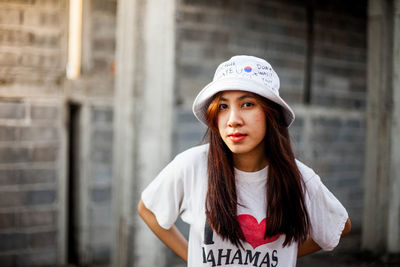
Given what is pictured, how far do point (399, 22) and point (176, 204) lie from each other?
3783mm

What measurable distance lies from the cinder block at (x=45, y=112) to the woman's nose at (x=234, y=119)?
3483mm

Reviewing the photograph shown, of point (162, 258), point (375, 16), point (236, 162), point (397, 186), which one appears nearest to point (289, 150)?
point (236, 162)

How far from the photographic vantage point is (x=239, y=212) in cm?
153

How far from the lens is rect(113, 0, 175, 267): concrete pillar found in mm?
3289

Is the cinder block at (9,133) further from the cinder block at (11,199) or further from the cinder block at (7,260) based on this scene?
the cinder block at (7,260)

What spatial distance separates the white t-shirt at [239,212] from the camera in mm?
1515

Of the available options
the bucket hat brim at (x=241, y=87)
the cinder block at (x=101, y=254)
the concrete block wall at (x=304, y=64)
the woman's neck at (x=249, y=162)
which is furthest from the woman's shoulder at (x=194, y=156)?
the cinder block at (x=101, y=254)

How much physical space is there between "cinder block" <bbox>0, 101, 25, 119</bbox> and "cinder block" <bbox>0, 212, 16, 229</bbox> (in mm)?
996

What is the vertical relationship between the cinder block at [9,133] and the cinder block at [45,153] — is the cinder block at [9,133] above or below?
above

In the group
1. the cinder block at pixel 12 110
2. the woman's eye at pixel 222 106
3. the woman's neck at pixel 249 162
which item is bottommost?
the woman's neck at pixel 249 162

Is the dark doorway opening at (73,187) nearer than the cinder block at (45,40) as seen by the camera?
No

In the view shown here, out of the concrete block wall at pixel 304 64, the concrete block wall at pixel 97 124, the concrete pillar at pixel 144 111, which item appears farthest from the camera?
the concrete block wall at pixel 304 64

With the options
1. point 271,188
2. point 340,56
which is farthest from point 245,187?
point 340,56

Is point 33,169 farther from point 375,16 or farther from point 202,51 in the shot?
point 375,16
